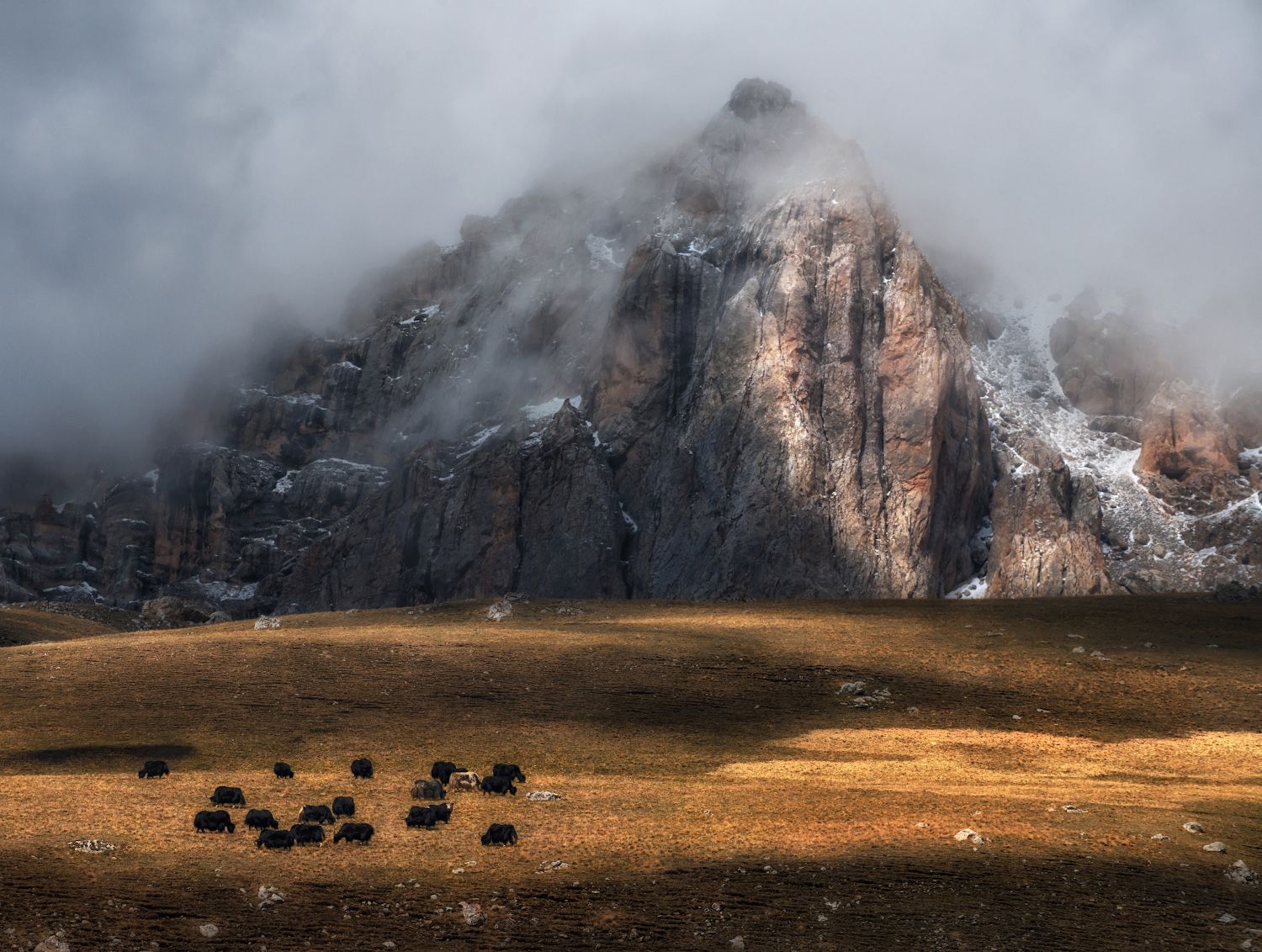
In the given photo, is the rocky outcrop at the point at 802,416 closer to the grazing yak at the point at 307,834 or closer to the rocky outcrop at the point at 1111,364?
the rocky outcrop at the point at 1111,364

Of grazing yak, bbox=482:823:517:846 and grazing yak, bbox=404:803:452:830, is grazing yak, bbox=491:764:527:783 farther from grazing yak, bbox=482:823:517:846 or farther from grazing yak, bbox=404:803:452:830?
grazing yak, bbox=482:823:517:846

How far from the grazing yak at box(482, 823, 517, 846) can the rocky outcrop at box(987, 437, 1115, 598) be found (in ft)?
327

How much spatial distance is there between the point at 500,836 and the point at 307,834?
3496 millimetres

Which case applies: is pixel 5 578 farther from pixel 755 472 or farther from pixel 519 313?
pixel 755 472

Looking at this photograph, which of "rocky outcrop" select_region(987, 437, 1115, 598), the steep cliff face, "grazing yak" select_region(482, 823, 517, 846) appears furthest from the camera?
the steep cliff face

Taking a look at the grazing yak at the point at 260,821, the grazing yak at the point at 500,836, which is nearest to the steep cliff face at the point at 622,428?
the grazing yak at the point at 500,836

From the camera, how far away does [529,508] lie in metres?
137

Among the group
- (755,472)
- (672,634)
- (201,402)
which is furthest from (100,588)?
(672,634)

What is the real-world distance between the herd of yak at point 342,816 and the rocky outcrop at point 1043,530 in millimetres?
94967

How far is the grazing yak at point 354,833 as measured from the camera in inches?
963

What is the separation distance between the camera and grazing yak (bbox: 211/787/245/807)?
91.3ft

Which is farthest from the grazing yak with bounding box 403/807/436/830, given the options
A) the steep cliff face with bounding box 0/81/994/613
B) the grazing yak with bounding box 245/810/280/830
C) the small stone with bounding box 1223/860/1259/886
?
the steep cliff face with bounding box 0/81/994/613

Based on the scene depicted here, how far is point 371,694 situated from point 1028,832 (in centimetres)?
2299

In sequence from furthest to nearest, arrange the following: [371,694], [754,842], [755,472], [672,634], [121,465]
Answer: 1. [121,465]
2. [755,472]
3. [672,634]
4. [371,694]
5. [754,842]
